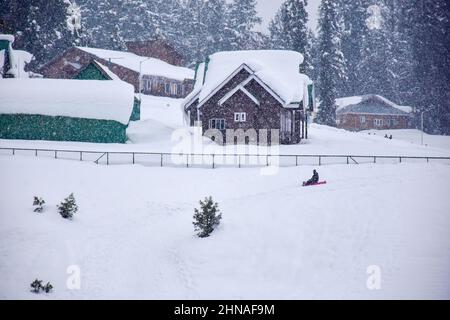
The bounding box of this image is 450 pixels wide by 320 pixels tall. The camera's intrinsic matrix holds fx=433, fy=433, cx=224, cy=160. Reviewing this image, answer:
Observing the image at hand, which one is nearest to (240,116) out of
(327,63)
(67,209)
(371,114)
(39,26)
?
(67,209)

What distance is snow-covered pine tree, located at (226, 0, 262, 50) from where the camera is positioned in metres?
82.9

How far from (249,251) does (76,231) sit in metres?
7.24

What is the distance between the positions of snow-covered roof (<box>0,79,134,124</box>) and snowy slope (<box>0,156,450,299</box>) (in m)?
12.3

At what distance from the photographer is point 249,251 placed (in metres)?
15.5

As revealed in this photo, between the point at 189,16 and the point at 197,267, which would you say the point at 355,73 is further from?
the point at 197,267

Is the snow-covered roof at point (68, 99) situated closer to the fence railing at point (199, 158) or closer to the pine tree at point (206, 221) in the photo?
the fence railing at point (199, 158)

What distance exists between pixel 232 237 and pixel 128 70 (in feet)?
161

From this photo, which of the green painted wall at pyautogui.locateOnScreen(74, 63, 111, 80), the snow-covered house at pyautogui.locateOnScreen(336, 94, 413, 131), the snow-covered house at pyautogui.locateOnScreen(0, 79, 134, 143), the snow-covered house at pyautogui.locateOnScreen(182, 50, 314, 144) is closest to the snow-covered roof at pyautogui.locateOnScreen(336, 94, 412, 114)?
the snow-covered house at pyautogui.locateOnScreen(336, 94, 413, 131)

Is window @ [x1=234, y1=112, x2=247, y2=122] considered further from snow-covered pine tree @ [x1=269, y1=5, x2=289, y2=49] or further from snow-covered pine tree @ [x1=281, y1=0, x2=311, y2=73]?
snow-covered pine tree @ [x1=269, y1=5, x2=289, y2=49]

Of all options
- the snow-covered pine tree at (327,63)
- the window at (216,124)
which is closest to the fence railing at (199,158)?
the window at (216,124)

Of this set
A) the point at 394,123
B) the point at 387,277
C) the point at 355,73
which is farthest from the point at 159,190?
the point at 355,73

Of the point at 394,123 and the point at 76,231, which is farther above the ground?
the point at 394,123

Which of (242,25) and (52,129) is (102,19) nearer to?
(242,25)
